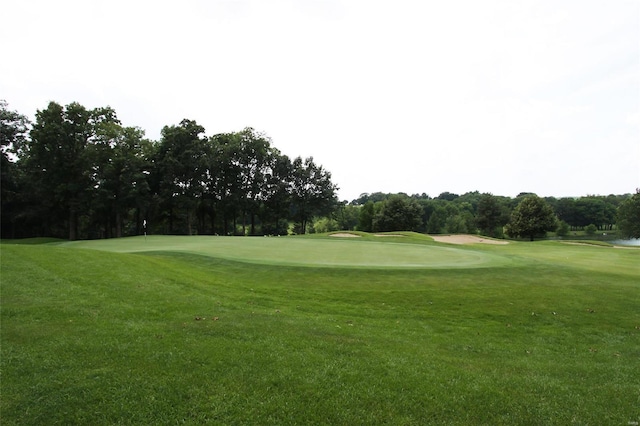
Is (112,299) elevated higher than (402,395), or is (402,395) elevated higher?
(112,299)

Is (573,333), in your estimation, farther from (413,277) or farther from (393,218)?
(393,218)

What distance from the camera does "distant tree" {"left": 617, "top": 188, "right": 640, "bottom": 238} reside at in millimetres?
55938

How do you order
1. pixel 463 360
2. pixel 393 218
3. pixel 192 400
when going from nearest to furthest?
pixel 192 400 → pixel 463 360 → pixel 393 218

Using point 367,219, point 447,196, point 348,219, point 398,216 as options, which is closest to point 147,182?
point 398,216

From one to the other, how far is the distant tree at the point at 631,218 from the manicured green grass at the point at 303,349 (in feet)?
201

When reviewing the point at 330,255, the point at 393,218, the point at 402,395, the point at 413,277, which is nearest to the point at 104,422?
the point at 402,395

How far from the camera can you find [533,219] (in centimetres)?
5806

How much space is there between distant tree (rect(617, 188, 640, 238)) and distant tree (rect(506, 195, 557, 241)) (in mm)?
10620

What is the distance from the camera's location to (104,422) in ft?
12.5

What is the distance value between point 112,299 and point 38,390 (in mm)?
3892

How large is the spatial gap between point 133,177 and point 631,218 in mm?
77183

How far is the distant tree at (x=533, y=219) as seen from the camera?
57.9 metres

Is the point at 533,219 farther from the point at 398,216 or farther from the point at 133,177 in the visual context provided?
the point at 133,177

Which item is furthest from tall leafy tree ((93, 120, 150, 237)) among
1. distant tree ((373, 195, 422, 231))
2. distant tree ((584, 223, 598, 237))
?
distant tree ((584, 223, 598, 237))
